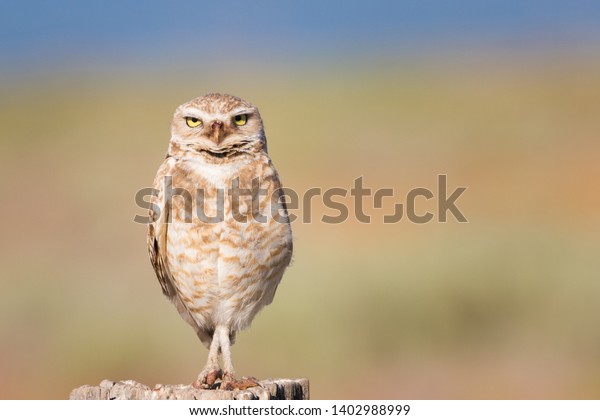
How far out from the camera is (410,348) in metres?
8.91

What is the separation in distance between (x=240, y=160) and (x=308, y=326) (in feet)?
12.7

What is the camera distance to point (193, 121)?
211 inches

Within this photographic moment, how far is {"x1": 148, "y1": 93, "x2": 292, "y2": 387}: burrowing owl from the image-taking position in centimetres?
534

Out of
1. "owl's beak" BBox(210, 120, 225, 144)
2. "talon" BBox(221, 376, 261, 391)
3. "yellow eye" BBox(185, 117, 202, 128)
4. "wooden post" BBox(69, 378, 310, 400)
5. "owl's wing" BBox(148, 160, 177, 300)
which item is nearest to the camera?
"wooden post" BBox(69, 378, 310, 400)

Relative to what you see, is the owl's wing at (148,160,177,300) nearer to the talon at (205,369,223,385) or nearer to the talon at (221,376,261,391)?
the talon at (205,369,223,385)

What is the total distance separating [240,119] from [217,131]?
0.62 feet

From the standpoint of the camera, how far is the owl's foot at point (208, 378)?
524 centimetres

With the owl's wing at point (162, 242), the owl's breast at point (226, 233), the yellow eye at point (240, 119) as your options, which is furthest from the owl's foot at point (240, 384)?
the yellow eye at point (240, 119)

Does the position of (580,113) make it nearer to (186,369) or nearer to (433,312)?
(433,312)

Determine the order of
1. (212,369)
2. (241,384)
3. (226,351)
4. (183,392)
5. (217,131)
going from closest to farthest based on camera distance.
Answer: (183,392) < (241,384) < (217,131) < (212,369) < (226,351)

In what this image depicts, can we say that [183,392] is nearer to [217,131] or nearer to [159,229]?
[159,229]

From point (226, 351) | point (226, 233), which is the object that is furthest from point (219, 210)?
point (226, 351)

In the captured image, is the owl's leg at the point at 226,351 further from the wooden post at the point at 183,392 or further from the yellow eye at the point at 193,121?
the yellow eye at the point at 193,121

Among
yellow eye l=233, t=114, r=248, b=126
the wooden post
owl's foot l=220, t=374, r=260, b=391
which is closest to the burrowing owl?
yellow eye l=233, t=114, r=248, b=126
